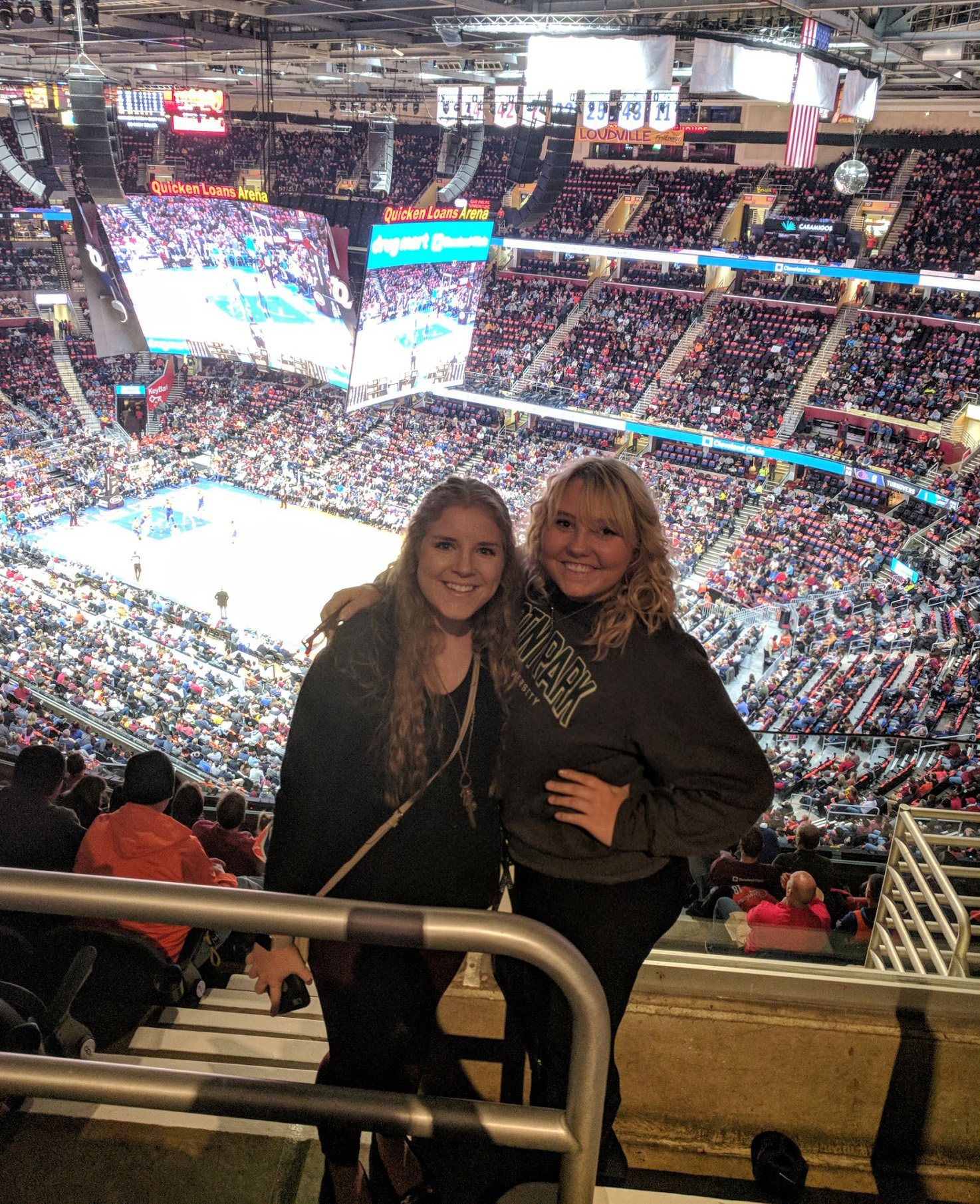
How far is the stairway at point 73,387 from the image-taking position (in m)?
30.7

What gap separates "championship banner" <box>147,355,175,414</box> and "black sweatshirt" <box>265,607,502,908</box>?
28.5 metres

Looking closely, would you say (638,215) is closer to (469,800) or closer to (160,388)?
(160,388)

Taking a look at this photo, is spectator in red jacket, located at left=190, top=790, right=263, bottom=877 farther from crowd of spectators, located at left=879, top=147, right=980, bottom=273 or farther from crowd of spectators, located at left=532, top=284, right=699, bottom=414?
crowd of spectators, located at left=532, top=284, right=699, bottom=414

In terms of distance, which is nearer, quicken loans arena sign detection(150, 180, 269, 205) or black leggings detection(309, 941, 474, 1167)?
black leggings detection(309, 941, 474, 1167)

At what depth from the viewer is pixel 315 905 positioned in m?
1.10

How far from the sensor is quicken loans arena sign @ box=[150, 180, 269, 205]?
20.9 m

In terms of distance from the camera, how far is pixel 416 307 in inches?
885

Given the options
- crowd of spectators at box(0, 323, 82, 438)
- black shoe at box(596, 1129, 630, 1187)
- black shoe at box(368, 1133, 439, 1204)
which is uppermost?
black shoe at box(368, 1133, 439, 1204)

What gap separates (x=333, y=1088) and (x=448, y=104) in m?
20.3

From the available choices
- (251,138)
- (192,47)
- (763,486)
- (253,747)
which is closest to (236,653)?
(253,747)

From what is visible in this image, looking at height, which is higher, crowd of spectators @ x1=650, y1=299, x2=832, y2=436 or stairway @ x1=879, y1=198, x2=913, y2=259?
stairway @ x1=879, y1=198, x2=913, y2=259

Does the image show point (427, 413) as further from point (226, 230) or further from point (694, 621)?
point (694, 621)

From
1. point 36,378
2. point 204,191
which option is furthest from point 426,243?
point 36,378

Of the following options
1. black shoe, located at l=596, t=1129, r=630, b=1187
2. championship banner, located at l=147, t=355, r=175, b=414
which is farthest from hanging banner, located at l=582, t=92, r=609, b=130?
championship banner, located at l=147, t=355, r=175, b=414
